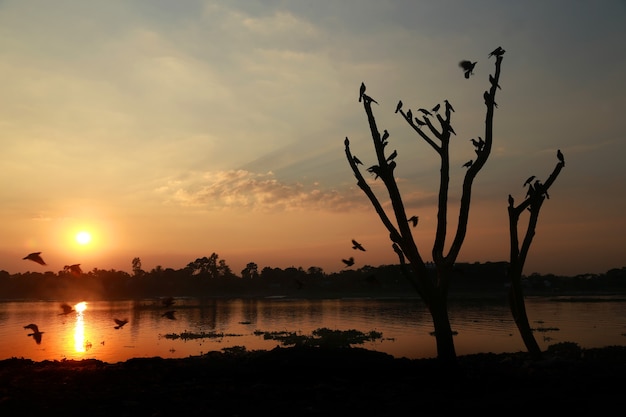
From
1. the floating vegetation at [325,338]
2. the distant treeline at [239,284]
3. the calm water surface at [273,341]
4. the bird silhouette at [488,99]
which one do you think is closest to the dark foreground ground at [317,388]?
the bird silhouette at [488,99]

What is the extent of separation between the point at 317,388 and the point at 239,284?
174m

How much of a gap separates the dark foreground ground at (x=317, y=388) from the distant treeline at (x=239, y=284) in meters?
135

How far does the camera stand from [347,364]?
15.4 metres

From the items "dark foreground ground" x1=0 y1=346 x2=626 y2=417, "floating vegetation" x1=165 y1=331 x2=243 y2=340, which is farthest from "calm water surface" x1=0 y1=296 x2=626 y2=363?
"dark foreground ground" x1=0 y1=346 x2=626 y2=417

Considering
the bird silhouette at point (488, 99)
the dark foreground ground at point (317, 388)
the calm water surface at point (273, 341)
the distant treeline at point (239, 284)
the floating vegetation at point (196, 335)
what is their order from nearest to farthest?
the dark foreground ground at point (317, 388)
the bird silhouette at point (488, 99)
the calm water surface at point (273, 341)
the floating vegetation at point (196, 335)
the distant treeline at point (239, 284)

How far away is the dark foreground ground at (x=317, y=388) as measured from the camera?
11.0m

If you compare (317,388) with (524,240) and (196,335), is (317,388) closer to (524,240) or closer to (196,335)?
(524,240)

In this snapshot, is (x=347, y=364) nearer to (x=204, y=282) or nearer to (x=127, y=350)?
(x=127, y=350)

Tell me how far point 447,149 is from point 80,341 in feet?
132

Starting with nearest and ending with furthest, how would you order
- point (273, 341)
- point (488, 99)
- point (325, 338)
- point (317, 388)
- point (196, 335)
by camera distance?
point (317, 388) → point (488, 99) → point (273, 341) → point (325, 338) → point (196, 335)

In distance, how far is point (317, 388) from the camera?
13180mm

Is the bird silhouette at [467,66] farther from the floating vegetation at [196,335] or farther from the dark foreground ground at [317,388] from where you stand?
the floating vegetation at [196,335]

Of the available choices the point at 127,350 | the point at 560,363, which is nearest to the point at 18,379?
the point at 560,363

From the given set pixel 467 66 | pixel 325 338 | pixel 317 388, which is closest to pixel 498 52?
pixel 467 66
